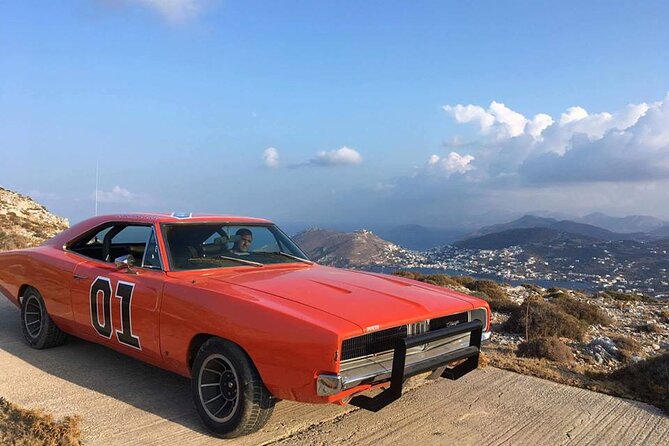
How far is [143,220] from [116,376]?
4.67 ft

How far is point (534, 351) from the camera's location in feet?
23.0

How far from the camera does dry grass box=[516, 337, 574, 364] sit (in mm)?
6832

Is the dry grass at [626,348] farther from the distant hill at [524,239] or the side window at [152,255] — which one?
the distant hill at [524,239]

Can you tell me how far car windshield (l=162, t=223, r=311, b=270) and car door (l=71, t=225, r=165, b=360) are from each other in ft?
0.60

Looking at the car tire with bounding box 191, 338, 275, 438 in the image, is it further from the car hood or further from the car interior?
the car interior

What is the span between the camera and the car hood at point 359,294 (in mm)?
3219

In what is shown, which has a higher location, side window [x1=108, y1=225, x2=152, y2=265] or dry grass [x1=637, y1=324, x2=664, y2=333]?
side window [x1=108, y1=225, x2=152, y2=265]

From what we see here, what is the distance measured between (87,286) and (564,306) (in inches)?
497

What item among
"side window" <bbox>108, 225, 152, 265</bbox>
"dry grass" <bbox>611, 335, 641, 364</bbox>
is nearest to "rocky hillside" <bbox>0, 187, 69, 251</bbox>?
"side window" <bbox>108, 225, 152, 265</bbox>

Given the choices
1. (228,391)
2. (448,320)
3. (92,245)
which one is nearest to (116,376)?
(92,245)

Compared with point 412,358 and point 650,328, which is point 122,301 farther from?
point 650,328

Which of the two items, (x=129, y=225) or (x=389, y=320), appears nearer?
(x=389, y=320)

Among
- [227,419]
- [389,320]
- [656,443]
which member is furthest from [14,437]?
[656,443]

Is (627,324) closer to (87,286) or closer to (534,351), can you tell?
(534,351)
